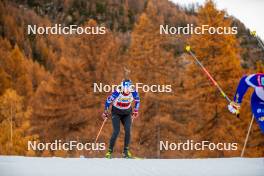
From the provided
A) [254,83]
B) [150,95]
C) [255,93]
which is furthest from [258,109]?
[150,95]

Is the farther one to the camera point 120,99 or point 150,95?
point 150,95

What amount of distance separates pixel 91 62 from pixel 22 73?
1593cm

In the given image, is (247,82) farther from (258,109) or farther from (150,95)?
(150,95)

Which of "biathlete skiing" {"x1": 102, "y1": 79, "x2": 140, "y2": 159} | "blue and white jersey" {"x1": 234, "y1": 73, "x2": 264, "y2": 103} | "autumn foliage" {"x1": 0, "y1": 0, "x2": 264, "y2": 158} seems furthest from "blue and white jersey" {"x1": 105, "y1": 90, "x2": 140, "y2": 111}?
"autumn foliage" {"x1": 0, "y1": 0, "x2": 264, "y2": 158}

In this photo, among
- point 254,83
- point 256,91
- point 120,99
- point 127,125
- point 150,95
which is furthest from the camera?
point 150,95

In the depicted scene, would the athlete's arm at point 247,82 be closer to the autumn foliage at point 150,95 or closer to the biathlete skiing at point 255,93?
the biathlete skiing at point 255,93

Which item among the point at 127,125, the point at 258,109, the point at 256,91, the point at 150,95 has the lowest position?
the point at 127,125

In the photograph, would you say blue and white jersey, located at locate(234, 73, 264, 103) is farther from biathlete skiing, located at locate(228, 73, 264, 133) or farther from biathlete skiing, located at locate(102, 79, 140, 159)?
biathlete skiing, located at locate(102, 79, 140, 159)

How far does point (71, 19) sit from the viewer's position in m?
135

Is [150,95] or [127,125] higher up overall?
[150,95]

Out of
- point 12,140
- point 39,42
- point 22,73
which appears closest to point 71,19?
point 39,42

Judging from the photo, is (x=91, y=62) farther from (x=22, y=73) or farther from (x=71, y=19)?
(x=71, y=19)

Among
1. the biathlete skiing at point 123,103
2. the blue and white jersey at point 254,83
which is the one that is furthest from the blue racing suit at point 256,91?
the biathlete skiing at point 123,103

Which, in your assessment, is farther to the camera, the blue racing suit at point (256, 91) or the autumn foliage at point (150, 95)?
the autumn foliage at point (150, 95)
